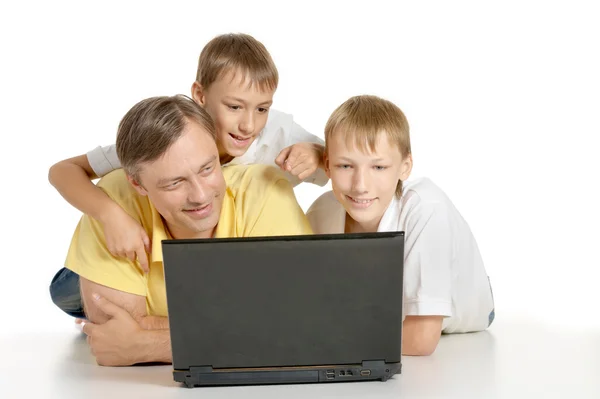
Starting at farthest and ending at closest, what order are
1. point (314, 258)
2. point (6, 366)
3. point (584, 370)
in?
point (6, 366) < point (584, 370) < point (314, 258)

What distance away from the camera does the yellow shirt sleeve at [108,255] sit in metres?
3.28

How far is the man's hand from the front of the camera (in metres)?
3.17

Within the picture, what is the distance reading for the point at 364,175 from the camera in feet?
10.8

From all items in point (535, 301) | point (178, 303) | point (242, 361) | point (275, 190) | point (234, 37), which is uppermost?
point (234, 37)

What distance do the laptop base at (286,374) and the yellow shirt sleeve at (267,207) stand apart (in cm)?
54

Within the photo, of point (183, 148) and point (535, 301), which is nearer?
point (183, 148)

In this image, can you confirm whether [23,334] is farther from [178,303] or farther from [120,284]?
[178,303]

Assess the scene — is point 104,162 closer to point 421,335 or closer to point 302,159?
point 302,159

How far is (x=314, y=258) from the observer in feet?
8.90

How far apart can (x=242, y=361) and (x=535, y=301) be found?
1.84 metres

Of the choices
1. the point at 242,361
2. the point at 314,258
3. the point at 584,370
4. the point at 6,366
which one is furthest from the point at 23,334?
the point at 584,370

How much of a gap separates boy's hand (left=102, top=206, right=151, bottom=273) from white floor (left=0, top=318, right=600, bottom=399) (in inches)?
15.3

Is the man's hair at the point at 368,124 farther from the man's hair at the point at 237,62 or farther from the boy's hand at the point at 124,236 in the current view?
the boy's hand at the point at 124,236

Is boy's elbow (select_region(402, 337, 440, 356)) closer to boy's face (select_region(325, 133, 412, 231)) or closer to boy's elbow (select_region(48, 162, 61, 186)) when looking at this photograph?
boy's face (select_region(325, 133, 412, 231))
